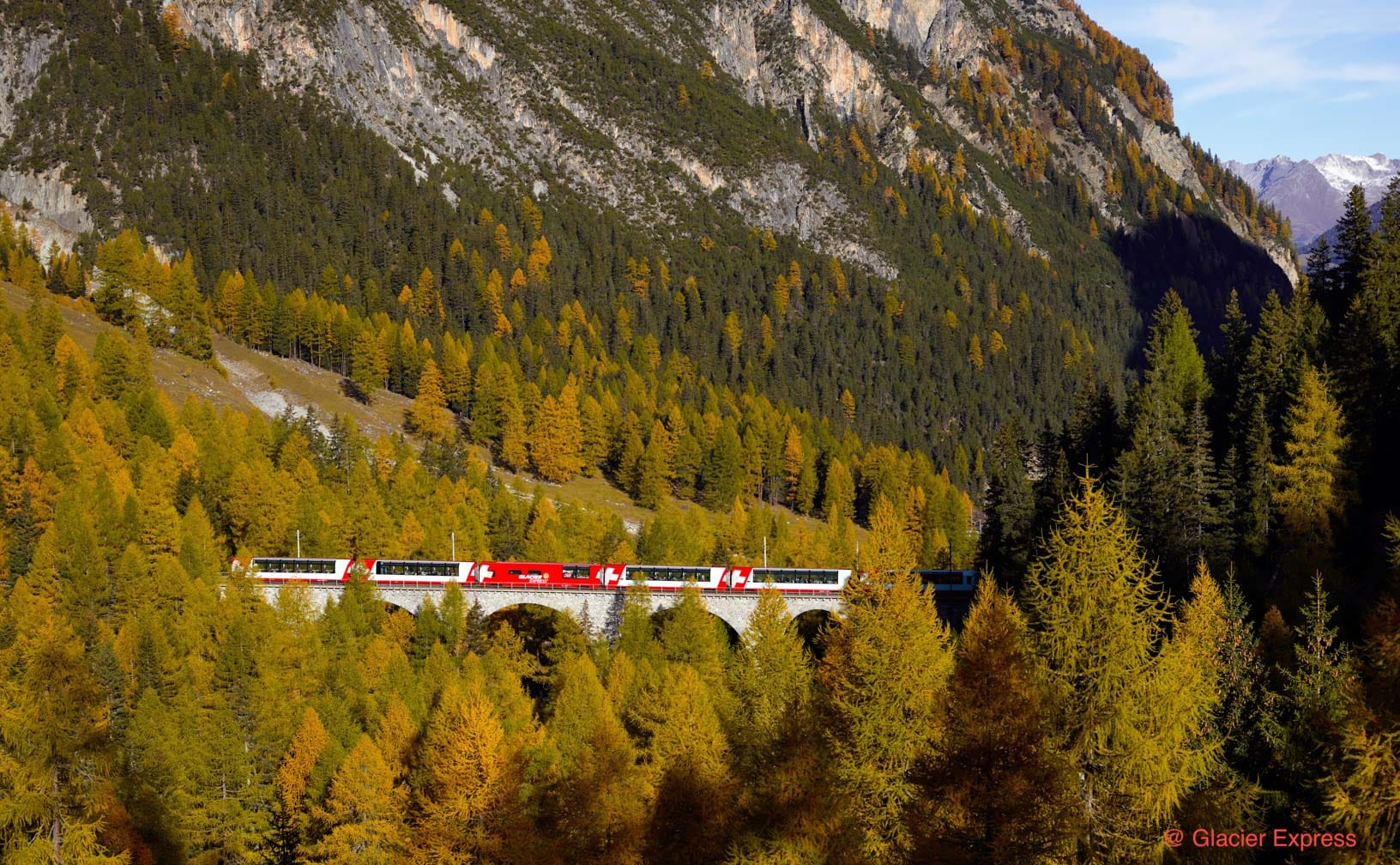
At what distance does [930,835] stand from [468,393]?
11592cm

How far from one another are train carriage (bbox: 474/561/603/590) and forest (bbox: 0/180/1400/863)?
150 inches

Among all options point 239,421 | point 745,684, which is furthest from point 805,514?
point 745,684

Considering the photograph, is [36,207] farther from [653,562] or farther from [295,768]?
[295,768]

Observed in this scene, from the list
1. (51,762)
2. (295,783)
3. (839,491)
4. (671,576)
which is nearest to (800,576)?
(671,576)

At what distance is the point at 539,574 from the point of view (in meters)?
76.6

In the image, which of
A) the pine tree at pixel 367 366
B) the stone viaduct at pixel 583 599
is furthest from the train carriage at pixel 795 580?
the pine tree at pixel 367 366

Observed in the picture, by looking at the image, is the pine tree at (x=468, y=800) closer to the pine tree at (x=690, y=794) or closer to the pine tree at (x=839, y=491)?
the pine tree at (x=690, y=794)

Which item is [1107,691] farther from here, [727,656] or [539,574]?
[539,574]

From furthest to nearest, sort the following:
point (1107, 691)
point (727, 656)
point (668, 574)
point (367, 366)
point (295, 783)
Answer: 1. point (367, 366)
2. point (668, 574)
3. point (727, 656)
4. point (295, 783)
5. point (1107, 691)

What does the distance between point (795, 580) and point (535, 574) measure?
17.4 m

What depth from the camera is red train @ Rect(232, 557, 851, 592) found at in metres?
74.4

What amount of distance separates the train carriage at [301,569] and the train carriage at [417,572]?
152 centimetres

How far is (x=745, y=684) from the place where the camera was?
121 ft

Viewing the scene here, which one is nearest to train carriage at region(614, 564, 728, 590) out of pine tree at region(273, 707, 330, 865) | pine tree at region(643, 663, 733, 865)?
pine tree at region(273, 707, 330, 865)
